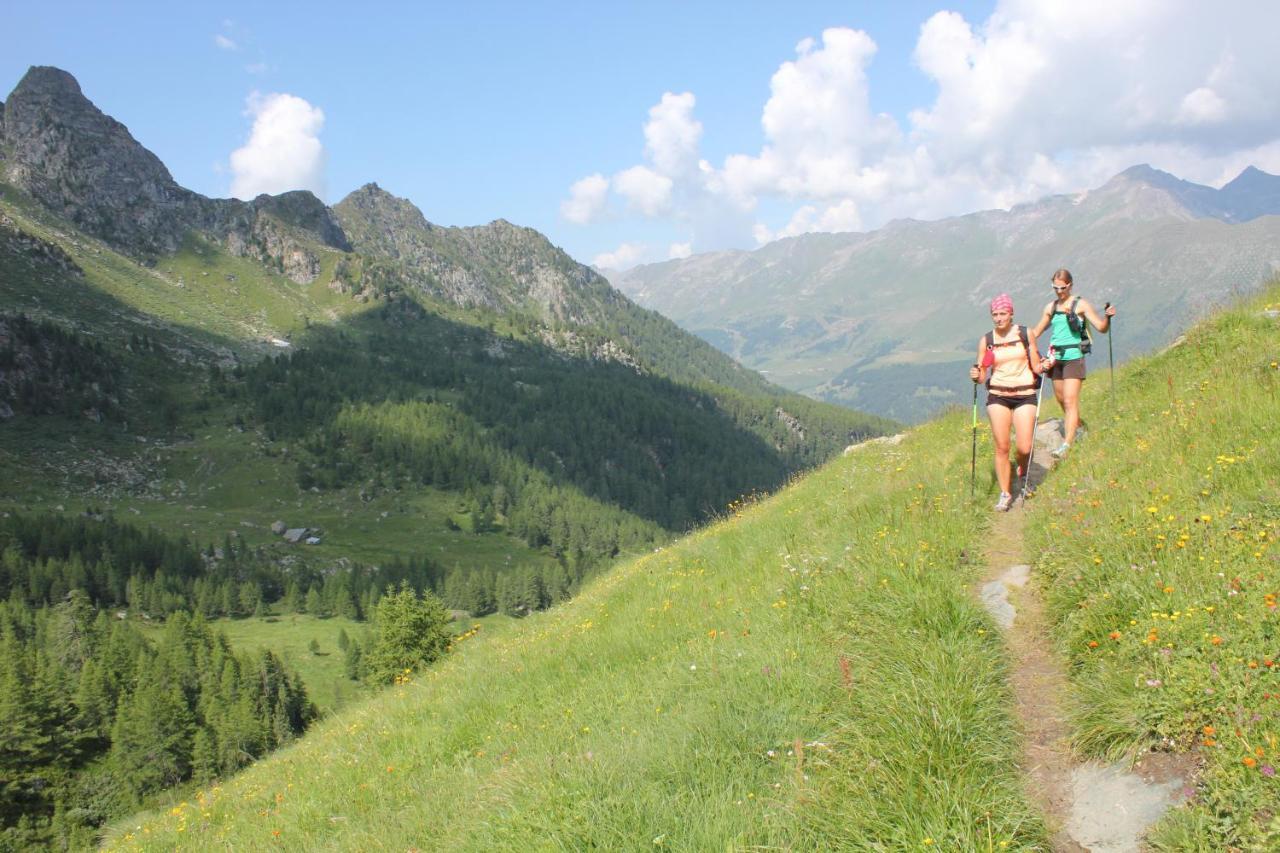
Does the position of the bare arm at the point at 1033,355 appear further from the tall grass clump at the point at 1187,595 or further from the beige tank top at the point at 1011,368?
the tall grass clump at the point at 1187,595

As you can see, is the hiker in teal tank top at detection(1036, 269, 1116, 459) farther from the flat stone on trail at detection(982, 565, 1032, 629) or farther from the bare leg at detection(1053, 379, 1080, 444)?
the flat stone on trail at detection(982, 565, 1032, 629)

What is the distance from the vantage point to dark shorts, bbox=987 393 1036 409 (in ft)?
34.8

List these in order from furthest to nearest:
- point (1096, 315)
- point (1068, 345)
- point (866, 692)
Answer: point (1068, 345) < point (1096, 315) < point (866, 692)

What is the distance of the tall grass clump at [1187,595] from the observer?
3.76 meters

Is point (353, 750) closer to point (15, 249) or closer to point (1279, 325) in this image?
point (1279, 325)

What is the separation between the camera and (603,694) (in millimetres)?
7730

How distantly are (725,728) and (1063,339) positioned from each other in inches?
Result: 414

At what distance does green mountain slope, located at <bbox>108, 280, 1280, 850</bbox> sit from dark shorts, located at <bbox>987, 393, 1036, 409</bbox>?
3.82 feet

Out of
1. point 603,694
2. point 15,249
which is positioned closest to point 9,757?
point 603,694

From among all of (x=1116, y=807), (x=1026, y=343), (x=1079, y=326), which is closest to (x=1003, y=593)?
(x=1116, y=807)

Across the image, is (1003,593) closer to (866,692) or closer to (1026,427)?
(866,692)

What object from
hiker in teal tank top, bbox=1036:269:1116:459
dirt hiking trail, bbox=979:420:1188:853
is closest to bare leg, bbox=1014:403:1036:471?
hiker in teal tank top, bbox=1036:269:1116:459

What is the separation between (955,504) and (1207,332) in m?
7.82

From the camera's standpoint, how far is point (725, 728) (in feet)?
18.2
